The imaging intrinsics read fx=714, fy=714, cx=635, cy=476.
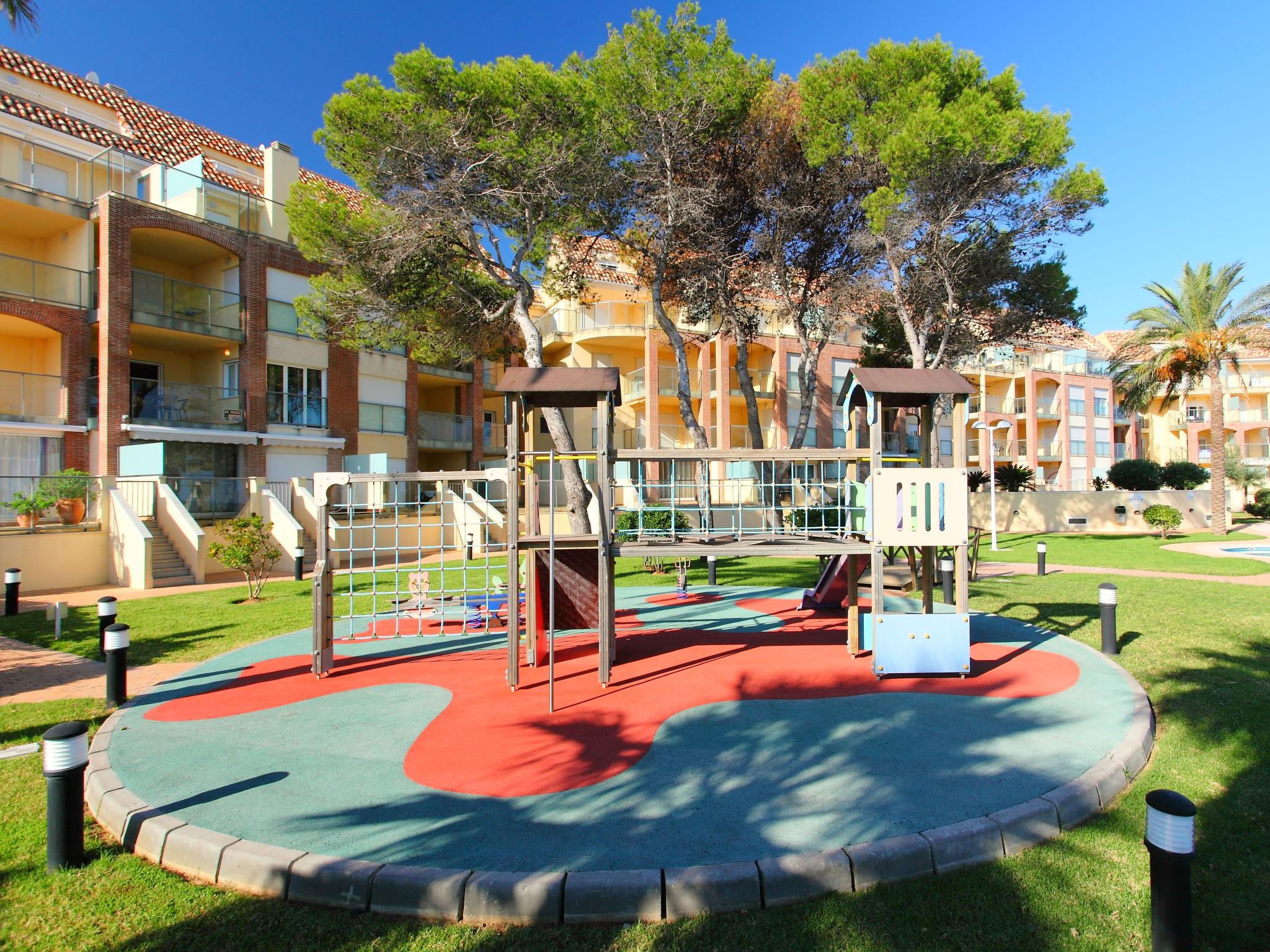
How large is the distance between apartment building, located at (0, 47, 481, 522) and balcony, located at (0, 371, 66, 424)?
6 centimetres

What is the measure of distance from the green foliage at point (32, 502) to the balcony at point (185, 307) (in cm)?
621

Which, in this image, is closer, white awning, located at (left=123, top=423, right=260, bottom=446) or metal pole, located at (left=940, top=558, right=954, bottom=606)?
metal pole, located at (left=940, top=558, right=954, bottom=606)

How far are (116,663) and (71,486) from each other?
49.2 ft

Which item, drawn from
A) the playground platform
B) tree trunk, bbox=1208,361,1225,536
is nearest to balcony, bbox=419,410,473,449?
the playground platform

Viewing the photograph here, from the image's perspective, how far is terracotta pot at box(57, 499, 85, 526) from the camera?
1831cm

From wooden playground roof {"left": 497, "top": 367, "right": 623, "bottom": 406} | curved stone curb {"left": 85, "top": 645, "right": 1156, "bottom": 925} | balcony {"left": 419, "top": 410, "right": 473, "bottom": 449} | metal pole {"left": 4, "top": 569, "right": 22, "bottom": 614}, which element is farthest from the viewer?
balcony {"left": 419, "top": 410, "right": 473, "bottom": 449}

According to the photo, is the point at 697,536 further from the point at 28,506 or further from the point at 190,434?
the point at 190,434

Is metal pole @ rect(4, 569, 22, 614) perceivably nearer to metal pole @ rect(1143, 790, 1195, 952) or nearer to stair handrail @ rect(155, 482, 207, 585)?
stair handrail @ rect(155, 482, 207, 585)

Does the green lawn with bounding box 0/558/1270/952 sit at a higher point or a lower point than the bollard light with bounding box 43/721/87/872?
lower

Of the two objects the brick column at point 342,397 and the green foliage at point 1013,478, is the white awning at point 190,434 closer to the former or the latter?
the brick column at point 342,397

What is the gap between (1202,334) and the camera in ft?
98.3

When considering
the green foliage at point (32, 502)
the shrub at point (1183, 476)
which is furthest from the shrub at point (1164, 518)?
the green foliage at point (32, 502)

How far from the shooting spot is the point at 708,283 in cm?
1950

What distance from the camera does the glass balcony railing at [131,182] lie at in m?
22.2
